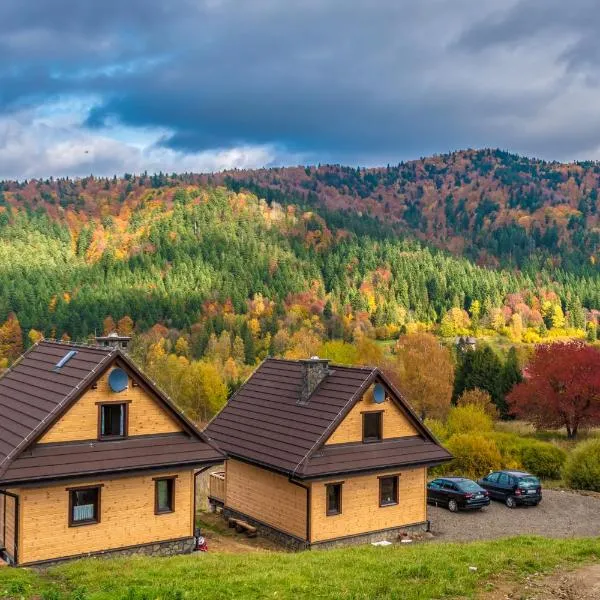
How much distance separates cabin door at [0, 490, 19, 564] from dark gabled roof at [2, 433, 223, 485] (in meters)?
0.92

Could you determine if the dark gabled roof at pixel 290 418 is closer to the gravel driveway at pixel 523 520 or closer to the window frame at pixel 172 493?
the gravel driveway at pixel 523 520

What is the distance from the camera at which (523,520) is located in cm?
2845

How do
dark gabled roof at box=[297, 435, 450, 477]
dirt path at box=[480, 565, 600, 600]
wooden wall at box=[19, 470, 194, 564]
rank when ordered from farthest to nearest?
dark gabled roof at box=[297, 435, 450, 477] < wooden wall at box=[19, 470, 194, 564] < dirt path at box=[480, 565, 600, 600]

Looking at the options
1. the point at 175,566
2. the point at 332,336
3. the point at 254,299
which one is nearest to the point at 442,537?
the point at 175,566

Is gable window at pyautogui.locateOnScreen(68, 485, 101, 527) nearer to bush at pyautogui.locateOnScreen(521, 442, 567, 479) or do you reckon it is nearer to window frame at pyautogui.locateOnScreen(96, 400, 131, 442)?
window frame at pyautogui.locateOnScreen(96, 400, 131, 442)

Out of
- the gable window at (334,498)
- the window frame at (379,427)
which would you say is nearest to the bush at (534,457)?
the window frame at (379,427)

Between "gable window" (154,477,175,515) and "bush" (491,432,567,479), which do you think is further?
"bush" (491,432,567,479)

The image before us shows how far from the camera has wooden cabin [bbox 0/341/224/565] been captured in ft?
65.0

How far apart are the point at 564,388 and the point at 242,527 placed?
35.2 m

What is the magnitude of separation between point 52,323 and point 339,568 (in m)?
132

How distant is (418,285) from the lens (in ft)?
597

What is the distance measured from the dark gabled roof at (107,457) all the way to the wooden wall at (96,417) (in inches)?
8.7

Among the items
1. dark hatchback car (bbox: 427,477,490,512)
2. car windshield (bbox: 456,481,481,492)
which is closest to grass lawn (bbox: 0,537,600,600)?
dark hatchback car (bbox: 427,477,490,512)

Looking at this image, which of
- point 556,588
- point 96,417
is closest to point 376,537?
point 96,417
